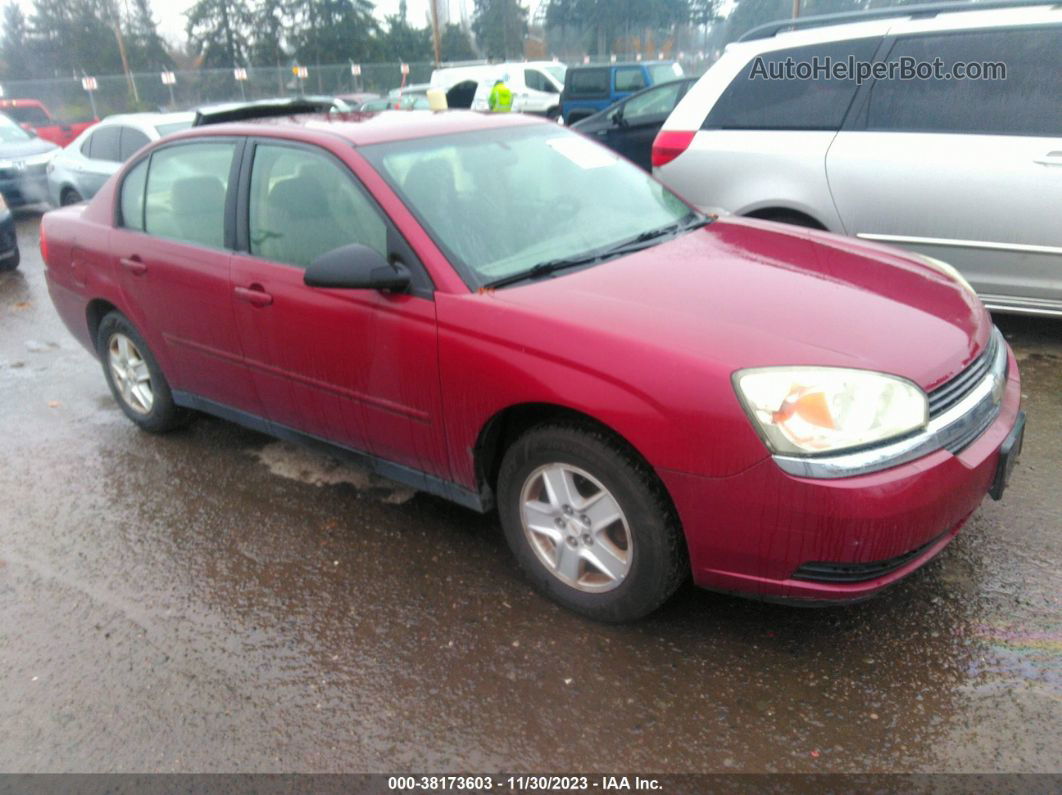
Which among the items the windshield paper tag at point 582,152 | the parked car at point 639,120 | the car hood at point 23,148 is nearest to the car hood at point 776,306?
the windshield paper tag at point 582,152

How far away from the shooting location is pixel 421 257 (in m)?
2.94

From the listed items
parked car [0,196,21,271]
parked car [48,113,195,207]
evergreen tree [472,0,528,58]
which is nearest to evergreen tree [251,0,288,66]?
evergreen tree [472,0,528,58]

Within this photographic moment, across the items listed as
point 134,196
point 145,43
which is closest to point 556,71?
point 134,196

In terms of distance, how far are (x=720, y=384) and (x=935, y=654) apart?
3.77 ft

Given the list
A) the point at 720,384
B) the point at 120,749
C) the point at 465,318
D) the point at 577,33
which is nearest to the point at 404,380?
the point at 465,318

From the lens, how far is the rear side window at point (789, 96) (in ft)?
16.2

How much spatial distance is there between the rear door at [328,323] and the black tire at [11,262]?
659 cm

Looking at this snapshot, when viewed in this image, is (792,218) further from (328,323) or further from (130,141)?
(130,141)

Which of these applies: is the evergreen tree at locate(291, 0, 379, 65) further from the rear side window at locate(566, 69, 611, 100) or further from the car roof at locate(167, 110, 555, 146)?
the car roof at locate(167, 110, 555, 146)

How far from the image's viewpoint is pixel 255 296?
3.44 m

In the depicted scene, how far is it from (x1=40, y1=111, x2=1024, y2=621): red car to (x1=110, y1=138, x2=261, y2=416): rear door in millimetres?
15

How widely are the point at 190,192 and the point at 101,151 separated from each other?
685 centimetres

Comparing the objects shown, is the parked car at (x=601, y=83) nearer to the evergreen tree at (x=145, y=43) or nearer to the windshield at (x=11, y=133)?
the windshield at (x=11, y=133)

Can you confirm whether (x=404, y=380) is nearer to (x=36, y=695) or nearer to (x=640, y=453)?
(x=640, y=453)
